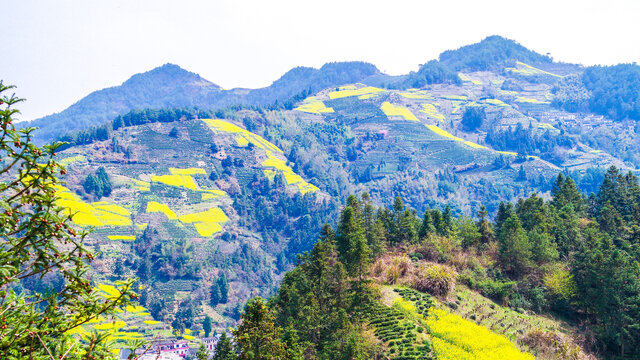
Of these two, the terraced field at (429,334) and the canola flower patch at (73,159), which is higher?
the canola flower patch at (73,159)

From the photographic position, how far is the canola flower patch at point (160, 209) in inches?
5979

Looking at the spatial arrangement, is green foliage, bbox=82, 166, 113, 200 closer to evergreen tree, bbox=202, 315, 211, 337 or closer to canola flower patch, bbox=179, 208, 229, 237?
canola flower patch, bbox=179, 208, 229, 237

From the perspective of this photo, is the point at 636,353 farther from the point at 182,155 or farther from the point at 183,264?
the point at 182,155

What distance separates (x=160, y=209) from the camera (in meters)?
153

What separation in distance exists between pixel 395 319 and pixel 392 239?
21426 mm

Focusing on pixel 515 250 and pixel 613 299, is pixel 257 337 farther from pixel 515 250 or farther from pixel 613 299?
pixel 515 250

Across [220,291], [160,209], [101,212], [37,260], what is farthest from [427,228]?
[160,209]

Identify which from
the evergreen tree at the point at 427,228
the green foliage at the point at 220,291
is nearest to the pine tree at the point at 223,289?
the green foliage at the point at 220,291

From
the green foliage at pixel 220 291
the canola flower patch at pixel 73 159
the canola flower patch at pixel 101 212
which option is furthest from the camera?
the canola flower patch at pixel 73 159

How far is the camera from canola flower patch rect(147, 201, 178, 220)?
152 m

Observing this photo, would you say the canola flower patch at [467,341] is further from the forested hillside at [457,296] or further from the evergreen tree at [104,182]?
the evergreen tree at [104,182]

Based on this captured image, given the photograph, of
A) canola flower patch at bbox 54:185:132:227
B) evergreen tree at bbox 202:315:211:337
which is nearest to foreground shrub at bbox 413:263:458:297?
evergreen tree at bbox 202:315:211:337

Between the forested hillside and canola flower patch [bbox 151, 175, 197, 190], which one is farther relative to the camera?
canola flower patch [bbox 151, 175, 197, 190]

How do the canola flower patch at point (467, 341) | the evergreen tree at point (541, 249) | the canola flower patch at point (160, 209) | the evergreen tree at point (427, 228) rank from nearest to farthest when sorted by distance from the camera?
1. the canola flower patch at point (467, 341)
2. the evergreen tree at point (541, 249)
3. the evergreen tree at point (427, 228)
4. the canola flower patch at point (160, 209)
